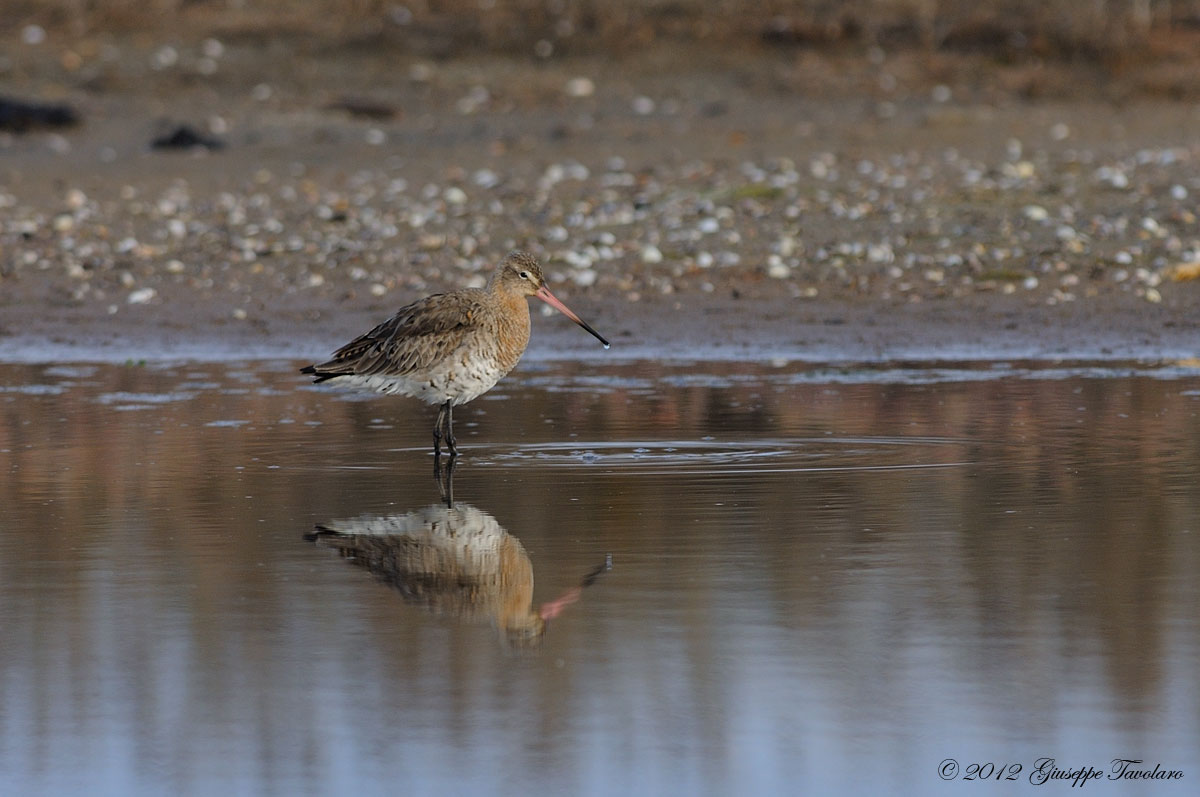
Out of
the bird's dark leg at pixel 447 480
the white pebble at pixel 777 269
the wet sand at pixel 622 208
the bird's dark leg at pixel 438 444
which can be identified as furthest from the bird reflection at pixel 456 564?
the white pebble at pixel 777 269

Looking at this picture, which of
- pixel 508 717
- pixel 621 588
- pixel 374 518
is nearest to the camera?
pixel 508 717

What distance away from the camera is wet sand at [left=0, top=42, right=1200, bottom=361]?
14.1 m

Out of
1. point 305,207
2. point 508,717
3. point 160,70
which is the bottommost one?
point 508,717

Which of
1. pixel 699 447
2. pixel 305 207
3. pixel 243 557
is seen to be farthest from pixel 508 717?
pixel 305 207

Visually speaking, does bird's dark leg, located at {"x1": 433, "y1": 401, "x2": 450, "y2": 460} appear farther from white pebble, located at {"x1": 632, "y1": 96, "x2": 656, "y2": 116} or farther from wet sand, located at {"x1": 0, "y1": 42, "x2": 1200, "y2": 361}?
white pebble, located at {"x1": 632, "y1": 96, "x2": 656, "y2": 116}

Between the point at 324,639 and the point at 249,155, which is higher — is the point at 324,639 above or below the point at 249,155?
below

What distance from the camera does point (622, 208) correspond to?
16.7 m

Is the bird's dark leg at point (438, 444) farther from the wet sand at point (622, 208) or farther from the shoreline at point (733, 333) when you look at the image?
the wet sand at point (622, 208)

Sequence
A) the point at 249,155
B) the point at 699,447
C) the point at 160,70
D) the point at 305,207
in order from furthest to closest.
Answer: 1. the point at 160,70
2. the point at 249,155
3. the point at 305,207
4. the point at 699,447

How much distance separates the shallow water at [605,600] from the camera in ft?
15.5

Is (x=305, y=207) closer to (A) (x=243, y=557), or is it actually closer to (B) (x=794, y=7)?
(B) (x=794, y=7)

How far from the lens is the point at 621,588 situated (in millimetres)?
6367

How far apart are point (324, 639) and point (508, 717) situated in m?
0.97

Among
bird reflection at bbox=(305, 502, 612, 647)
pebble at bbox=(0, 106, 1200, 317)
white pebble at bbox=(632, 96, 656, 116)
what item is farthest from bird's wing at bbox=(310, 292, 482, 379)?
white pebble at bbox=(632, 96, 656, 116)
